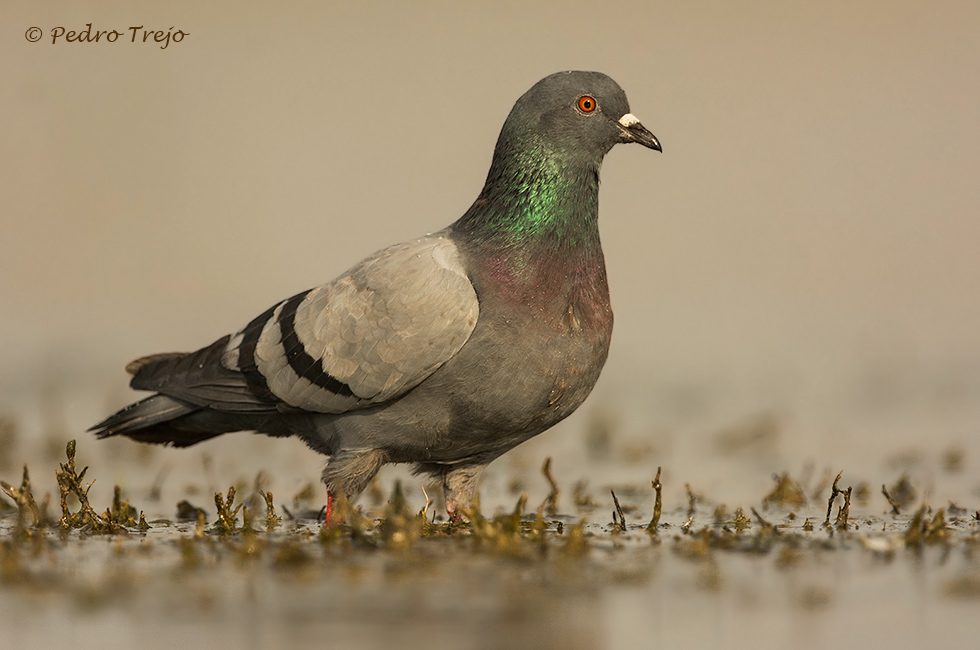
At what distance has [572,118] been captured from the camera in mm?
6359

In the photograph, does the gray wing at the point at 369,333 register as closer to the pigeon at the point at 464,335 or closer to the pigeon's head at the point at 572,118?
the pigeon at the point at 464,335

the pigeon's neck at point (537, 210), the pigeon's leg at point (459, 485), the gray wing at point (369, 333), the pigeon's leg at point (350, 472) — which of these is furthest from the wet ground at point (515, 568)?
the pigeon's neck at point (537, 210)

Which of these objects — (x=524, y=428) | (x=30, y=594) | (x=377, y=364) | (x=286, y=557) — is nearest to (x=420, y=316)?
(x=377, y=364)

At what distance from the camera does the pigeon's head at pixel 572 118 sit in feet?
20.8

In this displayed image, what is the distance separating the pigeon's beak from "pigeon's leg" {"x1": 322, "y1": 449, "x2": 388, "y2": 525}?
211 cm

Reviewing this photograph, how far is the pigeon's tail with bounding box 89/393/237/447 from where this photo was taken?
687 centimetres

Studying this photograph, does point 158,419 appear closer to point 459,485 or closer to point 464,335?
point 459,485

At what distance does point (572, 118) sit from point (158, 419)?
2.84m

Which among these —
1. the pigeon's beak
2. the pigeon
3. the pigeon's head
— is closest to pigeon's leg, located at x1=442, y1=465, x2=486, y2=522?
the pigeon

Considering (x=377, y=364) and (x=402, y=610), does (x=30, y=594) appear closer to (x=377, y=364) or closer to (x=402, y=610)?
(x=402, y=610)

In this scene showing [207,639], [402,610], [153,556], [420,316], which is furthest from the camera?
[420,316]

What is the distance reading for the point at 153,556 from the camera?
538 cm

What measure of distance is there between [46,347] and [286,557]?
22.9 ft

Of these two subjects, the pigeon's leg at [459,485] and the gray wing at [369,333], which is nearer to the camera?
the gray wing at [369,333]
